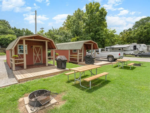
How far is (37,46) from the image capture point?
10031 mm

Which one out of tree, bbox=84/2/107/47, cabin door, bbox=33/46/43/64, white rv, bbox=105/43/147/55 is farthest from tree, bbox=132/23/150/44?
cabin door, bbox=33/46/43/64

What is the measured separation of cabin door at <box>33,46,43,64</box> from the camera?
32.8 ft

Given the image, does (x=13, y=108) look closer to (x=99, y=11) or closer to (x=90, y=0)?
(x=99, y=11)

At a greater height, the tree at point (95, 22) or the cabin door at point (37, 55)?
the tree at point (95, 22)

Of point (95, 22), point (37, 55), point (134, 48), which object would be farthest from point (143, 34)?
point (37, 55)

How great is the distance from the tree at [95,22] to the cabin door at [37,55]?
17.6 m

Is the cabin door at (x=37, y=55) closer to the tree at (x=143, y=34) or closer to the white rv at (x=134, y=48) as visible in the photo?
the white rv at (x=134, y=48)

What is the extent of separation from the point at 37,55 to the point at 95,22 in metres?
20.6

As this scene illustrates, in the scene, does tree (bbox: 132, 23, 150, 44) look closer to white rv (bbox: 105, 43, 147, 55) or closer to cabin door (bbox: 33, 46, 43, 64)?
white rv (bbox: 105, 43, 147, 55)

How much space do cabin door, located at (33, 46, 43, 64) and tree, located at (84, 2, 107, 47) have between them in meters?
17.6

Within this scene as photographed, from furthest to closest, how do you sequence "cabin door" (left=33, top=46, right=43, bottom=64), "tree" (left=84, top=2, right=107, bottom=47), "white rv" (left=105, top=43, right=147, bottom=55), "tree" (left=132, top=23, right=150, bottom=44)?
1. "tree" (left=132, top=23, right=150, bottom=44)
2. "tree" (left=84, top=2, right=107, bottom=47)
3. "white rv" (left=105, top=43, right=147, bottom=55)
4. "cabin door" (left=33, top=46, right=43, bottom=64)

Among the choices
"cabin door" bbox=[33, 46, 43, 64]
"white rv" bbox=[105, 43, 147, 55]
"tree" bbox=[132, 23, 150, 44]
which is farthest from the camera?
"tree" bbox=[132, 23, 150, 44]

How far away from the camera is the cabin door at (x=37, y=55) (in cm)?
1001

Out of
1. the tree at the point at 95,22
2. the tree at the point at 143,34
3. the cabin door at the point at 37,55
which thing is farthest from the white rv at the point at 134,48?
the cabin door at the point at 37,55
